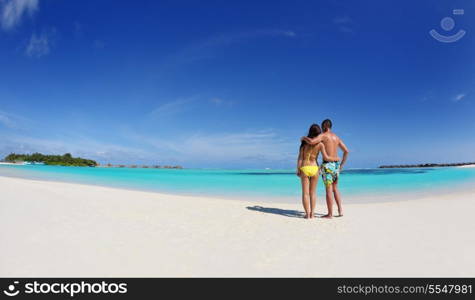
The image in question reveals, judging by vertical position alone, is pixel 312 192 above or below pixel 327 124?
below

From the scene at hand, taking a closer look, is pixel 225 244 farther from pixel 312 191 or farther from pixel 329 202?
pixel 329 202

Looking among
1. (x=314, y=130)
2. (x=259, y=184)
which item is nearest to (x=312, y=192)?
(x=314, y=130)

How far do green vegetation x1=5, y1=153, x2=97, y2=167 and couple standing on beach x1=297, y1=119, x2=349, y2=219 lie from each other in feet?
365

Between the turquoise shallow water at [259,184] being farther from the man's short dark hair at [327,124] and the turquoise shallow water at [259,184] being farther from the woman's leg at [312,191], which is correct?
the man's short dark hair at [327,124]

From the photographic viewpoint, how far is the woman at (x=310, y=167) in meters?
5.68

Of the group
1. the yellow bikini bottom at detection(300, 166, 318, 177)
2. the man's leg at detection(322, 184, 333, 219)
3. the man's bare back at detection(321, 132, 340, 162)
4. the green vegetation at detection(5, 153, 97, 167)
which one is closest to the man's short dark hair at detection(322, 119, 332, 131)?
the man's bare back at detection(321, 132, 340, 162)

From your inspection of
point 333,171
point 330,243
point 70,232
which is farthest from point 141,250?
point 333,171

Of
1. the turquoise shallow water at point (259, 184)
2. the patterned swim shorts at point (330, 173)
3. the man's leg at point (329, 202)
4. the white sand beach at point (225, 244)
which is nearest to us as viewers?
the white sand beach at point (225, 244)

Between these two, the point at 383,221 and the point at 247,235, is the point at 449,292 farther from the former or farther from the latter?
the point at 383,221

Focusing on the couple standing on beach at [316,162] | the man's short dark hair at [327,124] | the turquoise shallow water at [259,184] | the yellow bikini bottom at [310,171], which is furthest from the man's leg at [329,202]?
the turquoise shallow water at [259,184]

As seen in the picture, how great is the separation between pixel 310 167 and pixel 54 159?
4852 inches

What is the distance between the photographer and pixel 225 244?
361cm

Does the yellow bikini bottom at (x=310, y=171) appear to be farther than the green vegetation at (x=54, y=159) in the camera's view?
No

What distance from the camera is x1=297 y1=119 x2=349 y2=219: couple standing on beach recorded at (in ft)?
18.6
